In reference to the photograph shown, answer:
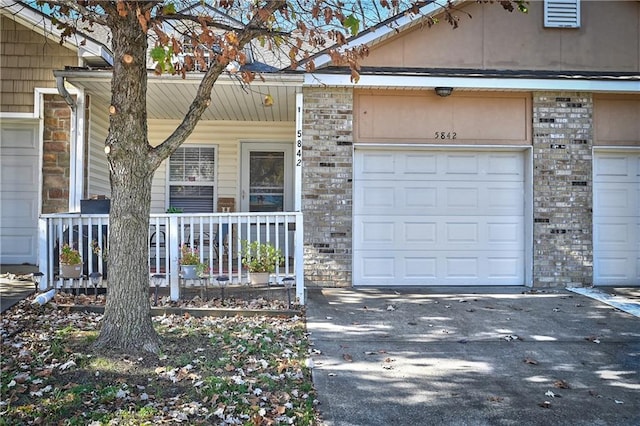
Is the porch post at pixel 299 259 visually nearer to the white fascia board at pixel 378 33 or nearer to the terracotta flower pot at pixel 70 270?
the white fascia board at pixel 378 33

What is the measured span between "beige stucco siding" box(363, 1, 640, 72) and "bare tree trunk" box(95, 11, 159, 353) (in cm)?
464

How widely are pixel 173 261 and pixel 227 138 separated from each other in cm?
399

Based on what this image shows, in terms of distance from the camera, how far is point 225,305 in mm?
6656

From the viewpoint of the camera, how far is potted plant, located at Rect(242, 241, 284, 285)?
6922mm

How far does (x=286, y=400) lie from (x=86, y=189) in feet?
19.8

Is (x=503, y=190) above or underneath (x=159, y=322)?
above

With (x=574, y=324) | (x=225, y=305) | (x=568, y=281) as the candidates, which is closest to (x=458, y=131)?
(x=568, y=281)

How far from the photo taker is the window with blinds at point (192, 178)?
1016cm

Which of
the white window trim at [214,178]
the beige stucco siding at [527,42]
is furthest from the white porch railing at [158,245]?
the beige stucco siding at [527,42]

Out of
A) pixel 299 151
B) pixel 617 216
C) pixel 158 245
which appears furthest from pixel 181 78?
pixel 617 216

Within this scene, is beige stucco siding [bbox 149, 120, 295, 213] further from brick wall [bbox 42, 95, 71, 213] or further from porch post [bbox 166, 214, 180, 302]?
porch post [bbox 166, 214, 180, 302]

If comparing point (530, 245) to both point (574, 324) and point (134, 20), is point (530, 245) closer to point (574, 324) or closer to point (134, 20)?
point (574, 324)

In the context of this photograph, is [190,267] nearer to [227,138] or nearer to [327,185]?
[327,185]

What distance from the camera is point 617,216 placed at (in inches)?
340
